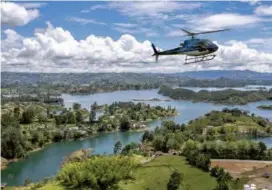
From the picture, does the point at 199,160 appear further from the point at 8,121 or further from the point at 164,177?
the point at 8,121

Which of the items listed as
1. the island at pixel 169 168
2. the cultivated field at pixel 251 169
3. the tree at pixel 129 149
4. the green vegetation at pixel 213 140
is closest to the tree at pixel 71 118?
the green vegetation at pixel 213 140

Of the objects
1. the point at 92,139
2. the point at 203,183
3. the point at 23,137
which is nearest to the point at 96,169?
the point at 203,183

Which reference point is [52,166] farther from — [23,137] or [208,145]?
[208,145]

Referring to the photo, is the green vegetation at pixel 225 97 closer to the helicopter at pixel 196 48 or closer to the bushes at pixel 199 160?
the bushes at pixel 199 160

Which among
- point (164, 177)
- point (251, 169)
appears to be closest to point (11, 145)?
point (164, 177)

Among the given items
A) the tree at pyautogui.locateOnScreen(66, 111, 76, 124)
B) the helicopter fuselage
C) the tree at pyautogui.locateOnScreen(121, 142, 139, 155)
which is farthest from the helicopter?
the tree at pyautogui.locateOnScreen(66, 111, 76, 124)

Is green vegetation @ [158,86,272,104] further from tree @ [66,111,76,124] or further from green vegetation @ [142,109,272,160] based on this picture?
tree @ [66,111,76,124]
